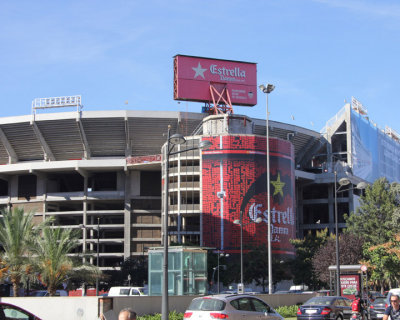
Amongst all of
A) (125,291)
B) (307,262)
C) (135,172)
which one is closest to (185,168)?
(135,172)

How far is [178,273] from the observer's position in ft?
110

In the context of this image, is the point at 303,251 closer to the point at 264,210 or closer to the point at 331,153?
the point at 264,210

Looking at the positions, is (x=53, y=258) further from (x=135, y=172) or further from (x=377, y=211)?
(x=135, y=172)

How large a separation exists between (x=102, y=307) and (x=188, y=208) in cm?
5696

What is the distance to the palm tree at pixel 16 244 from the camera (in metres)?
36.7

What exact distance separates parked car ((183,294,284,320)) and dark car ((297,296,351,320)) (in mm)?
5997

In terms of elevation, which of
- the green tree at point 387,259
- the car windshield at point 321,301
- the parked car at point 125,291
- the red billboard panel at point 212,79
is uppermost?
the red billboard panel at point 212,79

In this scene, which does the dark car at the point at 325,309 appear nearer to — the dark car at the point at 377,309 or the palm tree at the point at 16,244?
the dark car at the point at 377,309

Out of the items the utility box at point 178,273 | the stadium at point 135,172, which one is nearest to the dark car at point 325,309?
the utility box at point 178,273

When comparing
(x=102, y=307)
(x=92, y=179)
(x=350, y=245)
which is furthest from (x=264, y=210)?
(x=102, y=307)

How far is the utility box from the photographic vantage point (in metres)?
33.1

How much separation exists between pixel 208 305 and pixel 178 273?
13453 mm

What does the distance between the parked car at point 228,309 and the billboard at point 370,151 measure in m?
84.2

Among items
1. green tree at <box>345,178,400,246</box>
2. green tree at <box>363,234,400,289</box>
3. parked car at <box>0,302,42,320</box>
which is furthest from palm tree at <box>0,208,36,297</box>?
green tree at <box>345,178,400,246</box>
